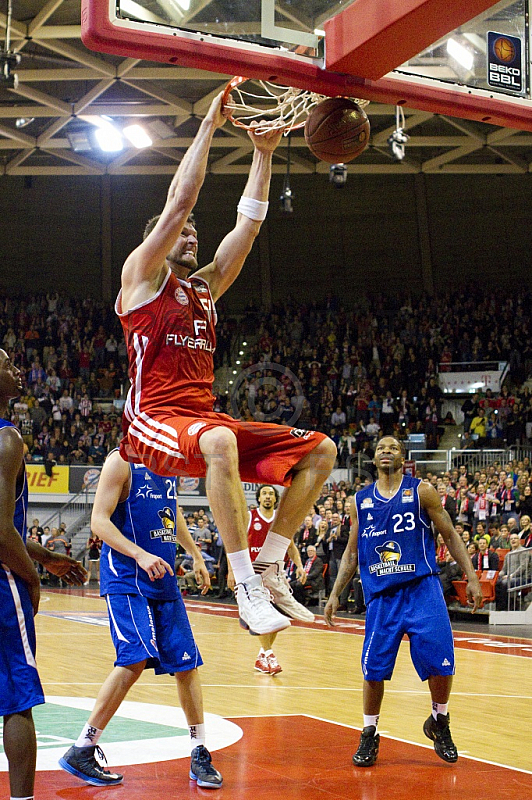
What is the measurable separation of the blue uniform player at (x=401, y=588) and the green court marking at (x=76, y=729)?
59.8 inches

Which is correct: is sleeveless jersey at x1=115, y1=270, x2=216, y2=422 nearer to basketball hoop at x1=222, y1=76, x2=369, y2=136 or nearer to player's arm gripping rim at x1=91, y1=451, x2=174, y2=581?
basketball hoop at x1=222, y1=76, x2=369, y2=136


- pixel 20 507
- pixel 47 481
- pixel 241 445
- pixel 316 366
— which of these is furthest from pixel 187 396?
pixel 316 366

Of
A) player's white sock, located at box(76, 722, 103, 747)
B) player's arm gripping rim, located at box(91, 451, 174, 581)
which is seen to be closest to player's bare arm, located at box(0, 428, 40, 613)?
player's arm gripping rim, located at box(91, 451, 174, 581)

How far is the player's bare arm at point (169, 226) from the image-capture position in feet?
14.1

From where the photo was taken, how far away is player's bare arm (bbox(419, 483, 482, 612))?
20.4 ft

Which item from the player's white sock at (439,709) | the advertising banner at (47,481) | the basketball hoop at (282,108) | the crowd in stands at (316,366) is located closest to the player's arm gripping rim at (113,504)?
the player's white sock at (439,709)

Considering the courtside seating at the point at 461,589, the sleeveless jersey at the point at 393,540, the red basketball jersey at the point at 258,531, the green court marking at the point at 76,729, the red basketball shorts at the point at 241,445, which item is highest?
the red basketball shorts at the point at 241,445

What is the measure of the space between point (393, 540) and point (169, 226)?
2921 millimetres

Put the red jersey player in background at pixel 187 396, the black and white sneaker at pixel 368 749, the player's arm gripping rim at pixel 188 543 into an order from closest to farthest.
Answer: the red jersey player in background at pixel 187 396, the black and white sneaker at pixel 368 749, the player's arm gripping rim at pixel 188 543

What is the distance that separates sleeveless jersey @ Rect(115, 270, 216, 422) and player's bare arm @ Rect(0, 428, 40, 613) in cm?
60

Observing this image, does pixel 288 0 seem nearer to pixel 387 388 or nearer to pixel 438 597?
pixel 438 597

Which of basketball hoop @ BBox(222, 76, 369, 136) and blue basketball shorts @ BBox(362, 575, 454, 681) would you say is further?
blue basketball shorts @ BBox(362, 575, 454, 681)

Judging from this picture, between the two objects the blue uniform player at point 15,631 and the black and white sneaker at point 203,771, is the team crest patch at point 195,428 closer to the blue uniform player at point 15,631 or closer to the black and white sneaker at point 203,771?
the blue uniform player at point 15,631

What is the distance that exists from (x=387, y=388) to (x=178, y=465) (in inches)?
761
